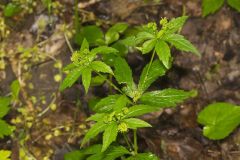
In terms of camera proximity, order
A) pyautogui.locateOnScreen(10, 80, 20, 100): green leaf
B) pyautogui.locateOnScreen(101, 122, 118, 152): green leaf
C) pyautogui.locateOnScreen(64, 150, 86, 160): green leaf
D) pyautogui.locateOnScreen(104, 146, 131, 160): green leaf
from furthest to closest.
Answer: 1. pyautogui.locateOnScreen(10, 80, 20, 100): green leaf
2. pyautogui.locateOnScreen(64, 150, 86, 160): green leaf
3. pyautogui.locateOnScreen(104, 146, 131, 160): green leaf
4. pyautogui.locateOnScreen(101, 122, 118, 152): green leaf

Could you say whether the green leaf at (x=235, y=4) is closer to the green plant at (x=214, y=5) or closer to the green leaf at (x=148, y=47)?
the green plant at (x=214, y=5)

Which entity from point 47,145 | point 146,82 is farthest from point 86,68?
point 47,145

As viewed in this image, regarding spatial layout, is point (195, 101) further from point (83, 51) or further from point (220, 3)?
point (83, 51)

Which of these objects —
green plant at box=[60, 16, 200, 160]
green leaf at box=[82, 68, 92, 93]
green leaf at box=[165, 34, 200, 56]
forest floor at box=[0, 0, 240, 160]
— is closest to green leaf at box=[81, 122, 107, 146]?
green plant at box=[60, 16, 200, 160]

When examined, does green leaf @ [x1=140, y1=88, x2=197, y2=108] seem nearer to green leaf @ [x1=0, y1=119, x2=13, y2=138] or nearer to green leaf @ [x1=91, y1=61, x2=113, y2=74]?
green leaf @ [x1=91, y1=61, x2=113, y2=74]

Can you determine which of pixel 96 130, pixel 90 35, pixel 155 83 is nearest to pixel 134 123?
pixel 96 130

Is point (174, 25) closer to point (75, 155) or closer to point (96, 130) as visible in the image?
point (96, 130)

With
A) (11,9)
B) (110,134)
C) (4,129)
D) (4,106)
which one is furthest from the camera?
(11,9)
